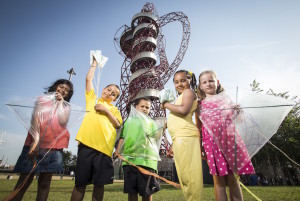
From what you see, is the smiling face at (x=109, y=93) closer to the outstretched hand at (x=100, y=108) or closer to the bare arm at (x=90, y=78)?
the bare arm at (x=90, y=78)

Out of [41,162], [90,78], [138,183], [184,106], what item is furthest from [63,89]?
[184,106]

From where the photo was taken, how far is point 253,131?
1825mm

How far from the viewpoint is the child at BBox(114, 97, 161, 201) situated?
2.34 meters

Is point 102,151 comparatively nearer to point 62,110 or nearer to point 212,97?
point 62,110

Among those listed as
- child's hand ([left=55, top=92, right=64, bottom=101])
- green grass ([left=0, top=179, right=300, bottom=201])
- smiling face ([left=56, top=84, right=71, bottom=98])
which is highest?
smiling face ([left=56, top=84, right=71, bottom=98])

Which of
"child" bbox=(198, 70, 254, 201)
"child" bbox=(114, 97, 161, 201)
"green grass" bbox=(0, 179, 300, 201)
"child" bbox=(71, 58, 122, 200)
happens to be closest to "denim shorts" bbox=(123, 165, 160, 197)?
"child" bbox=(114, 97, 161, 201)

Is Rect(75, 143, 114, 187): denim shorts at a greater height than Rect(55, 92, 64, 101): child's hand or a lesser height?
lesser

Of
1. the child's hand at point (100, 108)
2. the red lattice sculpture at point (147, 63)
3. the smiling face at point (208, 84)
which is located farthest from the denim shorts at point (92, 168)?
the red lattice sculpture at point (147, 63)

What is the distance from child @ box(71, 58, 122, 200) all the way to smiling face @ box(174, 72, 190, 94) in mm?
957

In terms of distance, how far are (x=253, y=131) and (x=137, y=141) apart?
1.49 m

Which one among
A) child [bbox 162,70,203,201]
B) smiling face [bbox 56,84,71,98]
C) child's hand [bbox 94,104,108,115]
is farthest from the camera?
smiling face [bbox 56,84,71,98]

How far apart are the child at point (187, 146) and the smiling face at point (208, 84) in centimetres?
29

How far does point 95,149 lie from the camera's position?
2092 millimetres

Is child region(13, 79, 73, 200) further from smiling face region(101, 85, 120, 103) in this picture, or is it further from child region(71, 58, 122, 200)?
smiling face region(101, 85, 120, 103)
